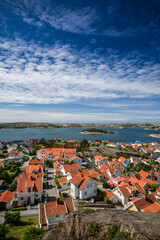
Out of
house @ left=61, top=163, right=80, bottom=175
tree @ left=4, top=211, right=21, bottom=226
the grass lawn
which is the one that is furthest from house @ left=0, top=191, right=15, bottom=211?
house @ left=61, top=163, right=80, bottom=175

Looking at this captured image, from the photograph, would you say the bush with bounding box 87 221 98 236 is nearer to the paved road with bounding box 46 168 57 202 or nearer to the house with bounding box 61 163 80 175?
the paved road with bounding box 46 168 57 202

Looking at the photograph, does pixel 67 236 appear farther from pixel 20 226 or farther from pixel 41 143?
pixel 41 143

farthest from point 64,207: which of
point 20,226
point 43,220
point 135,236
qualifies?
point 135,236

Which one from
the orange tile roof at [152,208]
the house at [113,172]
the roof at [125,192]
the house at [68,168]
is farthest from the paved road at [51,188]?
the house at [113,172]

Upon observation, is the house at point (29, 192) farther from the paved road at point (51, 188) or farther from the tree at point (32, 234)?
the tree at point (32, 234)

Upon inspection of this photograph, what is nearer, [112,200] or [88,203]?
[88,203]

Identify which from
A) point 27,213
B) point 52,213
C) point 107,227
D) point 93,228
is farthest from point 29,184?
point 107,227

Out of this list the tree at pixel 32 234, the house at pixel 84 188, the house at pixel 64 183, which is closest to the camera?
the tree at pixel 32 234
